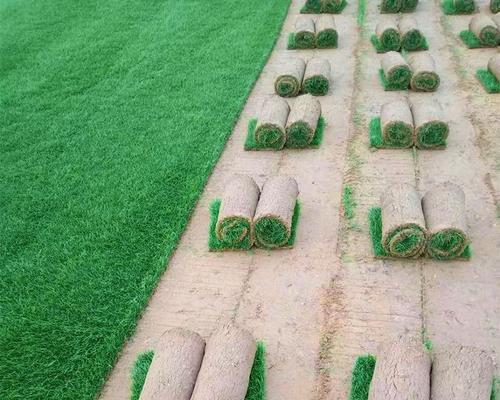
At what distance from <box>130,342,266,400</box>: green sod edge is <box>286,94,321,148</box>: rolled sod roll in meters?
5.09

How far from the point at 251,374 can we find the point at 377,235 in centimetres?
325

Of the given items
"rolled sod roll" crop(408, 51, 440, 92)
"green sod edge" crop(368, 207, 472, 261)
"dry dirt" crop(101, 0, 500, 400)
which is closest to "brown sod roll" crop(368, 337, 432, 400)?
"dry dirt" crop(101, 0, 500, 400)

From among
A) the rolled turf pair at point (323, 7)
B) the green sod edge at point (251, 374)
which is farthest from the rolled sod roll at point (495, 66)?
the green sod edge at point (251, 374)

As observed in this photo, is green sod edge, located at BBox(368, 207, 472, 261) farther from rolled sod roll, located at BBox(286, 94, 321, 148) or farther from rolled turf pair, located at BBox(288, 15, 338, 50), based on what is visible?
rolled turf pair, located at BBox(288, 15, 338, 50)

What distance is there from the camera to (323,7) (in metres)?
18.3

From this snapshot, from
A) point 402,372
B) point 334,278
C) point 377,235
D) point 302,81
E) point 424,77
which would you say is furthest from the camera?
point 302,81

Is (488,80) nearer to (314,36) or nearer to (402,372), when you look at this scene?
(314,36)

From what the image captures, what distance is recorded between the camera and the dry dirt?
7215mm

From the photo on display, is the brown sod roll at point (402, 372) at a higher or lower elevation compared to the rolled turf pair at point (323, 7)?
higher

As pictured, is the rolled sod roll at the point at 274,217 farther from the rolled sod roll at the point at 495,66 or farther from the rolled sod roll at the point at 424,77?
the rolled sod roll at the point at 495,66

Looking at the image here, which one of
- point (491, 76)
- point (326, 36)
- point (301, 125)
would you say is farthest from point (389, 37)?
point (301, 125)

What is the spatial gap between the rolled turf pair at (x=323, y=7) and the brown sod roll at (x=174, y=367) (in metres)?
14.3

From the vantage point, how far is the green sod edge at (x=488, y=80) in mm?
12703

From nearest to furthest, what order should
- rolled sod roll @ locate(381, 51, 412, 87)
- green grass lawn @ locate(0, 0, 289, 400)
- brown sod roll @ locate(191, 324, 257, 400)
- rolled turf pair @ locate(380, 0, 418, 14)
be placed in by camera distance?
brown sod roll @ locate(191, 324, 257, 400) → green grass lawn @ locate(0, 0, 289, 400) → rolled sod roll @ locate(381, 51, 412, 87) → rolled turf pair @ locate(380, 0, 418, 14)
